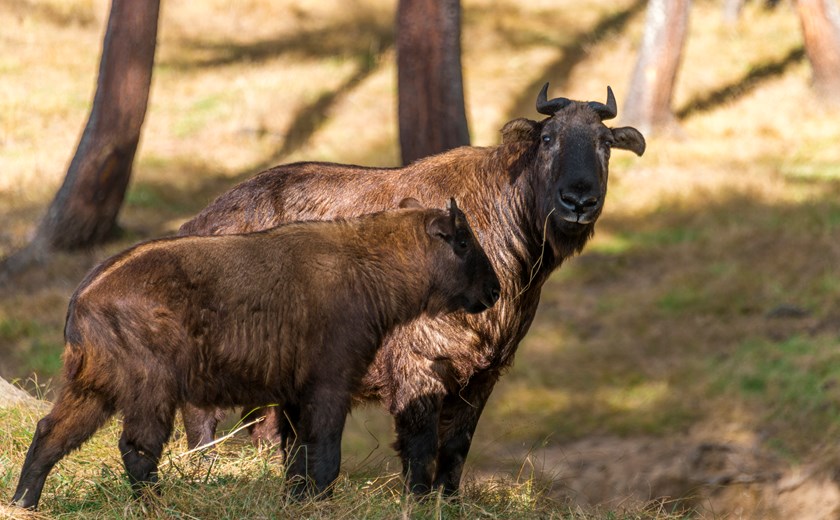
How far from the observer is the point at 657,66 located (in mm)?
21562

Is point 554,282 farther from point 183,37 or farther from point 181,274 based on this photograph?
point 183,37

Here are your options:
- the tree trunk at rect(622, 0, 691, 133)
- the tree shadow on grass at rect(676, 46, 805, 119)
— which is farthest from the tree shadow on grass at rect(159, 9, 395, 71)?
the tree shadow on grass at rect(676, 46, 805, 119)

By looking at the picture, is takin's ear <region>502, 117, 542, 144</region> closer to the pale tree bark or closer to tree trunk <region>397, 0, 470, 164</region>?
tree trunk <region>397, 0, 470, 164</region>

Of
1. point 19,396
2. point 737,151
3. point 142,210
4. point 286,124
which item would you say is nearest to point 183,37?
point 286,124

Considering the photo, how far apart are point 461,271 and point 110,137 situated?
11029 mm

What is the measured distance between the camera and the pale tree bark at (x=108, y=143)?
1661cm

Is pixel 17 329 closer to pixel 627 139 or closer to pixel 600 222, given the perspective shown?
pixel 600 222

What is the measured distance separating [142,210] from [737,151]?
10.6 m

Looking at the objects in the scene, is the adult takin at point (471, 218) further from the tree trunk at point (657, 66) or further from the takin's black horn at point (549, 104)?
the tree trunk at point (657, 66)

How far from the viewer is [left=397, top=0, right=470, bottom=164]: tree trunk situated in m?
13.6

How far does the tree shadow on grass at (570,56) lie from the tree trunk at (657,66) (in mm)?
2277

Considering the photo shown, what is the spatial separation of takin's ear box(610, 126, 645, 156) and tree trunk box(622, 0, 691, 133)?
46.1ft

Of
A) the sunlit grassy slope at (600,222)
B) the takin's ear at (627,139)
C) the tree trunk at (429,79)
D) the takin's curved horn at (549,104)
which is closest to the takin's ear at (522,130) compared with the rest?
the takin's curved horn at (549,104)

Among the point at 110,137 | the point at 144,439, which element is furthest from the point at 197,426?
the point at 110,137
